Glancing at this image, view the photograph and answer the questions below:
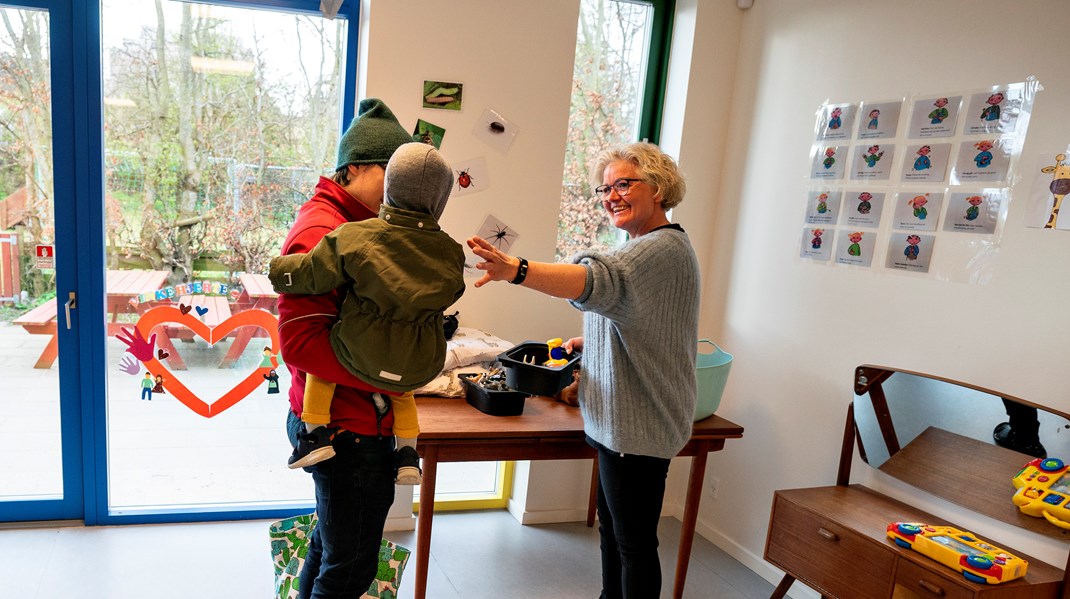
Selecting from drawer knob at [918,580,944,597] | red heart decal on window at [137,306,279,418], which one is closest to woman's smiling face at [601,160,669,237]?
drawer knob at [918,580,944,597]

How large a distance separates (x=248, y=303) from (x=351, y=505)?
5.00 ft

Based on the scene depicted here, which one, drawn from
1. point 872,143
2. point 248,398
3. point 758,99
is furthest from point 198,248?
point 872,143

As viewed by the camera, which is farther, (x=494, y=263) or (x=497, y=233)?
(x=497, y=233)

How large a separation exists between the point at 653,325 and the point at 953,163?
1193 mm

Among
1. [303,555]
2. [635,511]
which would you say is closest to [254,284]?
[303,555]

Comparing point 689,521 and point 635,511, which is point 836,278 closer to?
point 689,521

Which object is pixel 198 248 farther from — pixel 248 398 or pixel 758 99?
pixel 758 99

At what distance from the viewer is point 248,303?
2709 millimetres

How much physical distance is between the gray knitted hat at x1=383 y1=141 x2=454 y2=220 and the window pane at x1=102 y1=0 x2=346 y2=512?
5.00 feet

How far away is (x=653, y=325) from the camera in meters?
1.74

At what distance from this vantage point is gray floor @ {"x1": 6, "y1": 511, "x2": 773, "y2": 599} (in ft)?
7.47

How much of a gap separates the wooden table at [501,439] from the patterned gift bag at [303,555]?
0.26 ft

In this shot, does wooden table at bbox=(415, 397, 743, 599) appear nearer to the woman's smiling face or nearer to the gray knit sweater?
the gray knit sweater

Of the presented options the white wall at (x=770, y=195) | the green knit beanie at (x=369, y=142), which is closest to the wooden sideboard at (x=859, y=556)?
the white wall at (x=770, y=195)
